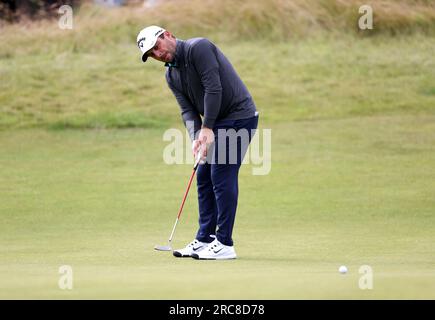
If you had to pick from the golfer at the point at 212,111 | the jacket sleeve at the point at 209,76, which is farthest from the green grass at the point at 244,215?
the jacket sleeve at the point at 209,76

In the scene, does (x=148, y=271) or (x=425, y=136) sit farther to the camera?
(x=425, y=136)

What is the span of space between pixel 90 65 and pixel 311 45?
4419 millimetres

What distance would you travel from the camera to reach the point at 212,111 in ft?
25.9

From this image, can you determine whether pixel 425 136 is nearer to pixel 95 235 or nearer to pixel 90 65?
pixel 90 65

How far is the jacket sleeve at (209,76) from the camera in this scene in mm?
7852

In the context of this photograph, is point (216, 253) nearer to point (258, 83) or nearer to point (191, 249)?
point (191, 249)

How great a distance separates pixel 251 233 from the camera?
1059 cm

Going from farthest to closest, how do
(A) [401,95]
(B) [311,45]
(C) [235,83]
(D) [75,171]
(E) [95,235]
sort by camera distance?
(B) [311,45] < (A) [401,95] < (D) [75,171] < (E) [95,235] < (C) [235,83]

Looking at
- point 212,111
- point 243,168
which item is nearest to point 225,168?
point 212,111

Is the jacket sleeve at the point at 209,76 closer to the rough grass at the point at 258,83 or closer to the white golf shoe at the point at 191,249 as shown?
the white golf shoe at the point at 191,249

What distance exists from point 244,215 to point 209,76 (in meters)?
4.71

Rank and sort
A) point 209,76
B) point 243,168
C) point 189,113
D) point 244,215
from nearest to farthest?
point 209,76
point 189,113
point 244,215
point 243,168

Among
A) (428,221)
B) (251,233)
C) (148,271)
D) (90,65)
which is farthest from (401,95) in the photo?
(148,271)

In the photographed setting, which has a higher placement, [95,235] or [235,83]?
[235,83]
